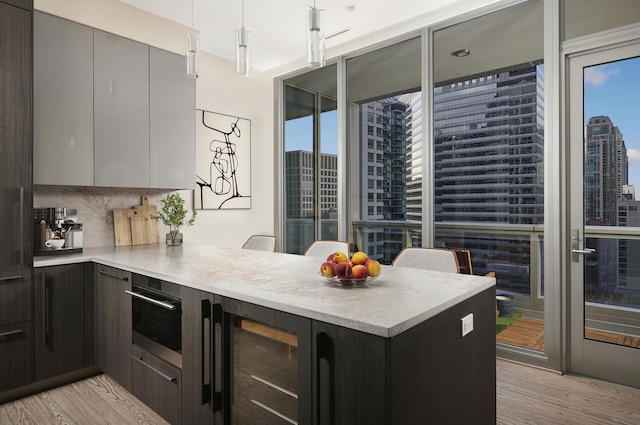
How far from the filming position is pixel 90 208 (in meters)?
3.18

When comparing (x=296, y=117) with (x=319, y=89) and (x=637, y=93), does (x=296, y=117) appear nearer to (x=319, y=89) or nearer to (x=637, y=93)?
(x=319, y=89)

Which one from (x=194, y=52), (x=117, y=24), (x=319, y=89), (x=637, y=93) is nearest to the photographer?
(x=194, y=52)

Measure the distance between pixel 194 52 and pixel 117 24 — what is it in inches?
56.0

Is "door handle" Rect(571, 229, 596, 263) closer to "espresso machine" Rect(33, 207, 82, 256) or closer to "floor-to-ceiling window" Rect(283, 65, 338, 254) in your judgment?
"floor-to-ceiling window" Rect(283, 65, 338, 254)

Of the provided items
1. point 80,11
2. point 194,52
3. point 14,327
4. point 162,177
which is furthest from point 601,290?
point 80,11

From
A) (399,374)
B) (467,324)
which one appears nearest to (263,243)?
(467,324)

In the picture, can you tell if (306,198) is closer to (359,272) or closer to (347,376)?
(359,272)

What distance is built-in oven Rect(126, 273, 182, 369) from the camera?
6.29 ft

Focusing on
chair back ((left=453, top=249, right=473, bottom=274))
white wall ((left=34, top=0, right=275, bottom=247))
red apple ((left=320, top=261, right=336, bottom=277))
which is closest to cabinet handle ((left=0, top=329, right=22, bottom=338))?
white wall ((left=34, top=0, right=275, bottom=247))

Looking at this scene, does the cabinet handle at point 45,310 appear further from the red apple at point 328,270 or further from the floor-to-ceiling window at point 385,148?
the floor-to-ceiling window at point 385,148

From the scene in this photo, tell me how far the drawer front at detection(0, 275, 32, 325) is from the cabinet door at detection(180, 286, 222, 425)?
1275mm

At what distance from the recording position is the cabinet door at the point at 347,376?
1131 millimetres

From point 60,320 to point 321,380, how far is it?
2.13m

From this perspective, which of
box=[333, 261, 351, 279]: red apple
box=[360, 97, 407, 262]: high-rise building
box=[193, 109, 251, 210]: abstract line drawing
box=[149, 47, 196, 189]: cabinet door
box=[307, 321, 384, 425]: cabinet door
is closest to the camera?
box=[307, 321, 384, 425]: cabinet door
